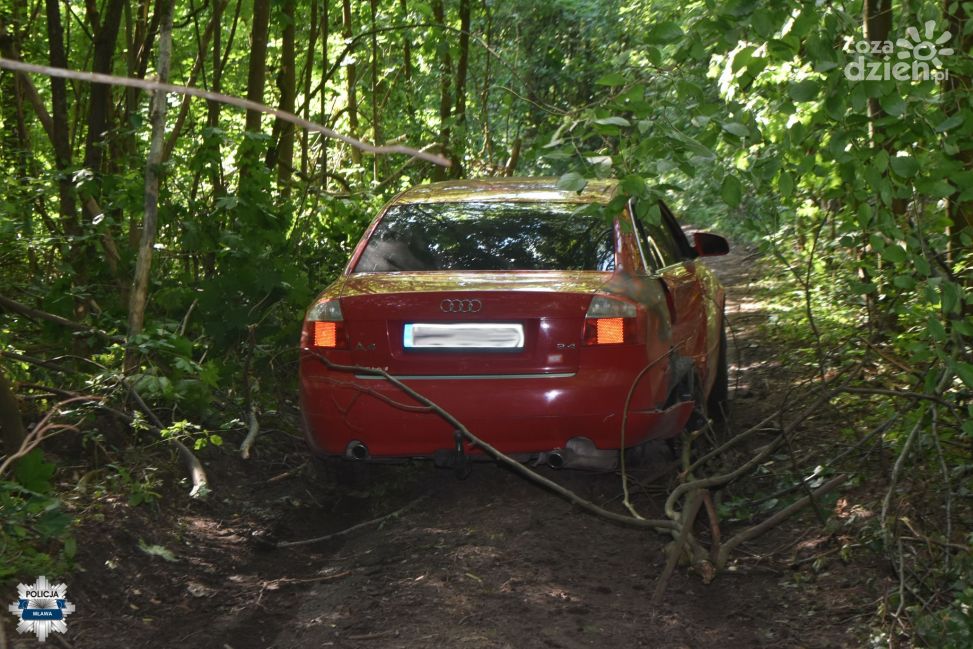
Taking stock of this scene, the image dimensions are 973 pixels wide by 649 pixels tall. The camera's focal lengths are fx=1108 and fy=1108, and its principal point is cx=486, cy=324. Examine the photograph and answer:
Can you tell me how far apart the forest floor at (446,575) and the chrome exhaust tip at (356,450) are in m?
0.39

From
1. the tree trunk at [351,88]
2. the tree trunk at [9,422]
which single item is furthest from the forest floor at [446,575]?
the tree trunk at [351,88]

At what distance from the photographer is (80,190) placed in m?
7.48

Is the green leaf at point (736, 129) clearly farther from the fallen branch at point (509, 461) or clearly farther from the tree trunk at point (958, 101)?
the fallen branch at point (509, 461)

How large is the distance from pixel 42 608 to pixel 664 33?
335cm

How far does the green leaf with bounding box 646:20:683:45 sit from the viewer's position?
179 inches

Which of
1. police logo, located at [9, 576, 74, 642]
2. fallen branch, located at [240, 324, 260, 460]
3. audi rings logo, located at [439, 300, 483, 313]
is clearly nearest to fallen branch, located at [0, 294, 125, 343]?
fallen branch, located at [240, 324, 260, 460]

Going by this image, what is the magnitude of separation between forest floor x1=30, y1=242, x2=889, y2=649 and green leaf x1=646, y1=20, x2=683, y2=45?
7.51 feet

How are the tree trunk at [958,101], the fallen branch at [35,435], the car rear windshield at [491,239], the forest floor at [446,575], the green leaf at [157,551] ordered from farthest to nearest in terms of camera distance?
1. the car rear windshield at [491,239]
2. the tree trunk at [958,101]
3. the green leaf at [157,551]
4. the forest floor at [446,575]
5. the fallen branch at [35,435]

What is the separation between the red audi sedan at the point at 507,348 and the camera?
17.8 ft

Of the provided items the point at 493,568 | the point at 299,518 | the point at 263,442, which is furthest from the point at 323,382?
the point at 263,442

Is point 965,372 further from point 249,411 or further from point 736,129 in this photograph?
point 249,411

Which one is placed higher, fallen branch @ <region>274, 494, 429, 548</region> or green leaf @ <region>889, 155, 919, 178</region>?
green leaf @ <region>889, 155, 919, 178</region>

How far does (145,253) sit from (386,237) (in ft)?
4.93

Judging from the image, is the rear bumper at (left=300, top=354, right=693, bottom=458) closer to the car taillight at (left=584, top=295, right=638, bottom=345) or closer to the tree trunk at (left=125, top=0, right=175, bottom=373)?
the car taillight at (left=584, top=295, right=638, bottom=345)
